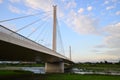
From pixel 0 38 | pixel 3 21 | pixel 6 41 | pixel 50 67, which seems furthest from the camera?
pixel 50 67

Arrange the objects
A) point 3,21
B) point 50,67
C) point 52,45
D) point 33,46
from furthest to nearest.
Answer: point 50,67 < point 52,45 < point 33,46 < point 3,21

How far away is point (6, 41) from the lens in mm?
16688

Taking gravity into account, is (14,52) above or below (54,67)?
below

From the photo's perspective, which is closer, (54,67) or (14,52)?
(14,52)

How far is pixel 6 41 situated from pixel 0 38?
42.7 inches

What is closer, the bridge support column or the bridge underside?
the bridge underside

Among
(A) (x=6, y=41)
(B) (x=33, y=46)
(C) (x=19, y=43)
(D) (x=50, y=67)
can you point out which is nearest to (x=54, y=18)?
(D) (x=50, y=67)

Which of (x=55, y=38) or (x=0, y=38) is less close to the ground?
(x=55, y=38)

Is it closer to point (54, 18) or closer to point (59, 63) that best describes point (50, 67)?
point (59, 63)

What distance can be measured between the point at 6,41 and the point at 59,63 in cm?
5130

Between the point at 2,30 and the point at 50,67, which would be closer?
the point at 2,30

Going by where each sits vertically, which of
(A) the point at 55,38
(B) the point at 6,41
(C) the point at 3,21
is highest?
(A) the point at 55,38

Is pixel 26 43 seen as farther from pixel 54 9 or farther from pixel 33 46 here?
pixel 54 9

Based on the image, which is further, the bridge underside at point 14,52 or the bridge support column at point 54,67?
the bridge support column at point 54,67
